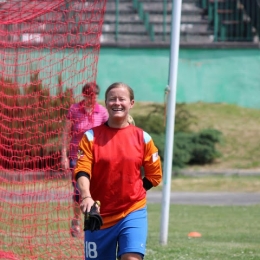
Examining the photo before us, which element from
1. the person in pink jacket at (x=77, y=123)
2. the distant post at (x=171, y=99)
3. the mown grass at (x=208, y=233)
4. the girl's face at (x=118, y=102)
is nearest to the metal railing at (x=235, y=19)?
the mown grass at (x=208, y=233)

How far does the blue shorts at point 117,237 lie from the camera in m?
6.42

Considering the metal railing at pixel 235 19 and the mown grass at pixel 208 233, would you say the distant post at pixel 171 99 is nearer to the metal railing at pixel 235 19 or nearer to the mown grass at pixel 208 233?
the mown grass at pixel 208 233

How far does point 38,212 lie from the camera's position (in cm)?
1055

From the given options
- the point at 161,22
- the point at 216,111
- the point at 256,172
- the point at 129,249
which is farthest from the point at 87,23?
the point at 161,22

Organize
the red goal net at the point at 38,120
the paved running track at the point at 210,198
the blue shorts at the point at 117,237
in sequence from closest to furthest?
the blue shorts at the point at 117,237 → the red goal net at the point at 38,120 → the paved running track at the point at 210,198

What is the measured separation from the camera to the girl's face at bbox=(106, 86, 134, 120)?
6492mm

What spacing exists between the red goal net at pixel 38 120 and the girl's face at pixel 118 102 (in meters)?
2.36

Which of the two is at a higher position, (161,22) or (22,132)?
(161,22)

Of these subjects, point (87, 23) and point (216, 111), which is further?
point (216, 111)

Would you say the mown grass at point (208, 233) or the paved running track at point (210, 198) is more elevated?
the mown grass at point (208, 233)

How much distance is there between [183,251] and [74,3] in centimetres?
302

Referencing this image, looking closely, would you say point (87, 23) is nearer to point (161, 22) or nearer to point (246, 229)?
point (246, 229)

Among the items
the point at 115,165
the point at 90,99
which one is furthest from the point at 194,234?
the point at 115,165

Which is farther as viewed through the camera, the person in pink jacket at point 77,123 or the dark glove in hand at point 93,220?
the person in pink jacket at point 77,123
